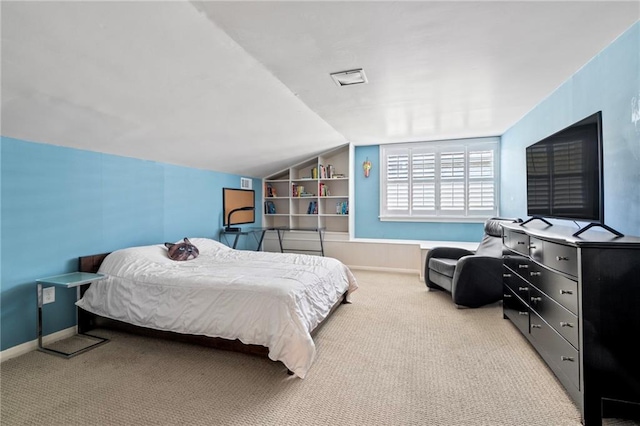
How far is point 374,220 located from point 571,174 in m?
3.59

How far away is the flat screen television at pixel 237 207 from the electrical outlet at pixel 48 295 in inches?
95.1

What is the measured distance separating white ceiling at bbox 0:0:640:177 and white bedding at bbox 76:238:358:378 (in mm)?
1309

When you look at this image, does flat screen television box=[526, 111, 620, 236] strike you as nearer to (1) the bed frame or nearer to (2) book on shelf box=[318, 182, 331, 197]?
(1) the bed frame

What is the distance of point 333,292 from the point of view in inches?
114

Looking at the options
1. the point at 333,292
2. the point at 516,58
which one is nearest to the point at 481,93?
the point at 516,58

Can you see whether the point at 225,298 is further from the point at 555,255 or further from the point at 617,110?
the point at 617,110

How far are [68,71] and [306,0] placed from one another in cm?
154

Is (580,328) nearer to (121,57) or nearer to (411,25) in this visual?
(411,25)

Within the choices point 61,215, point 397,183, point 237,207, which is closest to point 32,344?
point 61,215

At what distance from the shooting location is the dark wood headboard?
9.04 feet

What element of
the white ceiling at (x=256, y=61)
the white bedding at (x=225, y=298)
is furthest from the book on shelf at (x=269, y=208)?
the white bedding at (x=225, y=298)

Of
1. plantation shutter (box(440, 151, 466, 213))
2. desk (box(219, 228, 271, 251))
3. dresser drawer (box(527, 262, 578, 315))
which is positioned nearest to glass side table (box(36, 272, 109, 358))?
desk (box(219, 228, 271, 251))

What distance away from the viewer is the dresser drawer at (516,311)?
2.38m

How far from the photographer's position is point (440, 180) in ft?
16.9
